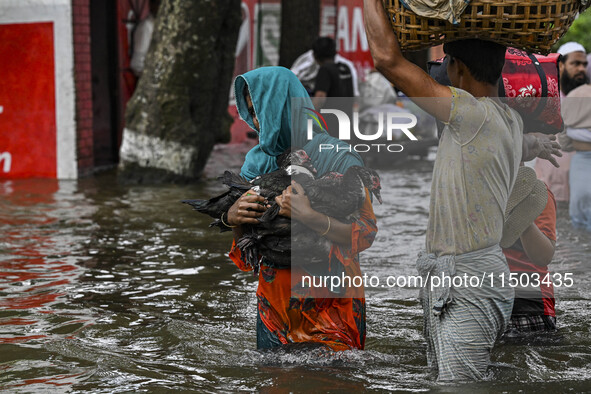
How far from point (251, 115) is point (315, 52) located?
719cm

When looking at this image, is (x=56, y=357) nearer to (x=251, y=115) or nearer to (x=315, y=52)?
(x=251, y=115)

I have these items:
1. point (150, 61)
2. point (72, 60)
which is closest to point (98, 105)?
point (72, 60)

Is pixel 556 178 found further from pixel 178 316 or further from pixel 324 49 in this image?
pixel 178 316

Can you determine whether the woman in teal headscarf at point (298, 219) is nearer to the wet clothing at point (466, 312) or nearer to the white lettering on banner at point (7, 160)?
the wet clothing at point (466, 312)

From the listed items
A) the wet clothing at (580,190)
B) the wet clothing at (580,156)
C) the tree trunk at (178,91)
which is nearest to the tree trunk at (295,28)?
the tree trunk at (178,91)

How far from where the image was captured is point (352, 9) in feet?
74.5

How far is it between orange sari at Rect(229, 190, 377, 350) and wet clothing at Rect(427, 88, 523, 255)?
2.13ft

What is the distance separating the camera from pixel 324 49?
1112 centimetres

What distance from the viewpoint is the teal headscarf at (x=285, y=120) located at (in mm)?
4051

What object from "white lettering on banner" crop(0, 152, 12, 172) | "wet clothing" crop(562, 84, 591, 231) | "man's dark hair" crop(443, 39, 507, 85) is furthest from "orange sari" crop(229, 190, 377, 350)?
"white lettering on banner" crop(0, 152, 12, 172)

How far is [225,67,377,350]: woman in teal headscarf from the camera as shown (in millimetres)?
3957

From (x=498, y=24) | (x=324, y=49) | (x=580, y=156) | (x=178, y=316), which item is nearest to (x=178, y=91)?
(x=324, y=49)

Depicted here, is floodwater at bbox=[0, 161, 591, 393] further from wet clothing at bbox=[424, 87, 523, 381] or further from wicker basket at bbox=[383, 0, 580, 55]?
wicker basket at bbox=[383, 0, 580, 55]

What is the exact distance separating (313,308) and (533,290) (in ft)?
4.43
